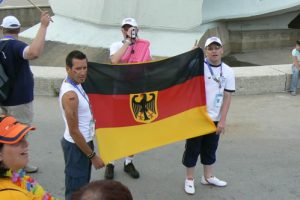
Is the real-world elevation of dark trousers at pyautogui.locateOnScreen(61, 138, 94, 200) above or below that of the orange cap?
below

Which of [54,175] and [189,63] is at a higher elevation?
[189,63]

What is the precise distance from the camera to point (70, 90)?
350 cm

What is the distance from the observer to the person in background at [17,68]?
4602mm

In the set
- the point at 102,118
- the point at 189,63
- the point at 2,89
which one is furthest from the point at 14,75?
the point at 189,63

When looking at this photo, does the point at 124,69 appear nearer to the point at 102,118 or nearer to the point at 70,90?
the point at 102,118

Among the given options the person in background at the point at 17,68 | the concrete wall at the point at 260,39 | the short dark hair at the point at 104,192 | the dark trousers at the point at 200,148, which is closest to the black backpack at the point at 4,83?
the person in background at the point at 17,68

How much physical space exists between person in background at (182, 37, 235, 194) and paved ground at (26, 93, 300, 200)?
13.7 inches

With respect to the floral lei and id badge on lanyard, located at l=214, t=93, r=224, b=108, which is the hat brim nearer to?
the floral lei

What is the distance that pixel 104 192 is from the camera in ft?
5.30

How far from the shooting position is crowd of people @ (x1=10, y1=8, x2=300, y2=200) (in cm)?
226

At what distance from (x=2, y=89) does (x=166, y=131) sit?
5.97ft

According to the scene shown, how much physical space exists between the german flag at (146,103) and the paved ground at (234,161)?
61cm

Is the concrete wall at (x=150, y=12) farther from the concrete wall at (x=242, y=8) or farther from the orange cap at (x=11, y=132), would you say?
the orange cap at (x=11, y=132)

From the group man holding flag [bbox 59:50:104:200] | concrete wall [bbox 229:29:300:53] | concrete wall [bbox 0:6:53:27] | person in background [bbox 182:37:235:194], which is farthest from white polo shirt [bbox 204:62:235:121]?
concrete wall [bbox 0:6:53:27]
